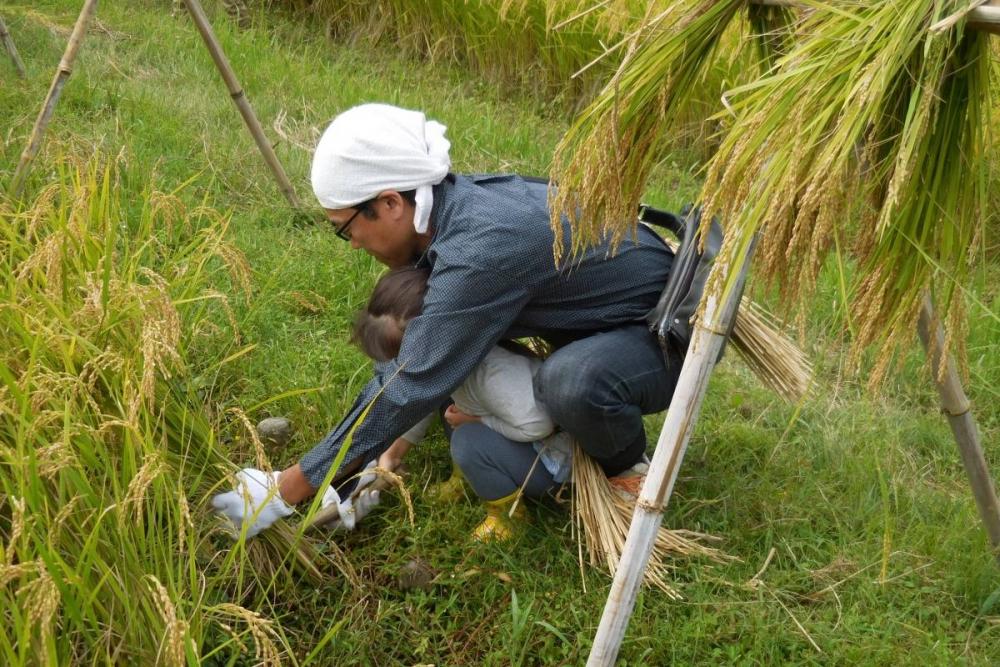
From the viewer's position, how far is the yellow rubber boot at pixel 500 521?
98.6 inches

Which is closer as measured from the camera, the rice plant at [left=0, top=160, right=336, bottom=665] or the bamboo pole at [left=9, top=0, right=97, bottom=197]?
the rice plant at [left=0, top=160, right=336, bottom=665]

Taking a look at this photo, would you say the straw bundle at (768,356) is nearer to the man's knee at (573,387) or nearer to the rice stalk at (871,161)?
the man's knee at (573,387)

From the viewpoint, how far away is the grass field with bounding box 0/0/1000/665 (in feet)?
7.24

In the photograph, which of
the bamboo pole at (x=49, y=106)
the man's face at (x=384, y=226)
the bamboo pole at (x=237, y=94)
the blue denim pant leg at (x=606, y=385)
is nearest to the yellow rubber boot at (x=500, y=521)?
the blue denim pant leg at (x=606, y=385)

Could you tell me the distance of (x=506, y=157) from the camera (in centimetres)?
465

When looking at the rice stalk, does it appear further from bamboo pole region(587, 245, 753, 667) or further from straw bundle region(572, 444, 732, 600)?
straw bundle region(572, 444, 732, 600)

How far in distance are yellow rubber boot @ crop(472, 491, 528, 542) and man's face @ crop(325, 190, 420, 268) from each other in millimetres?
622

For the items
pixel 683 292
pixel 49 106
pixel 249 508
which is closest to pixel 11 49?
pixel 49 106

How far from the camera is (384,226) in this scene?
236 centimetres

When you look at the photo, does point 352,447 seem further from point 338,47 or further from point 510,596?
point 338,47

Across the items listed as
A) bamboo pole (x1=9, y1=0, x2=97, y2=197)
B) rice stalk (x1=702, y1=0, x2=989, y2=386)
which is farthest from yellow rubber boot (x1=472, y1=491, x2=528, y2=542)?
bamboo pole (x1=9, y1=0, x2=97, y2=197)

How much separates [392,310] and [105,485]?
71cm

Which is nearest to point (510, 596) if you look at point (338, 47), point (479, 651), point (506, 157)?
point (479, 651)

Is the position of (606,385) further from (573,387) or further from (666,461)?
(666,461)
